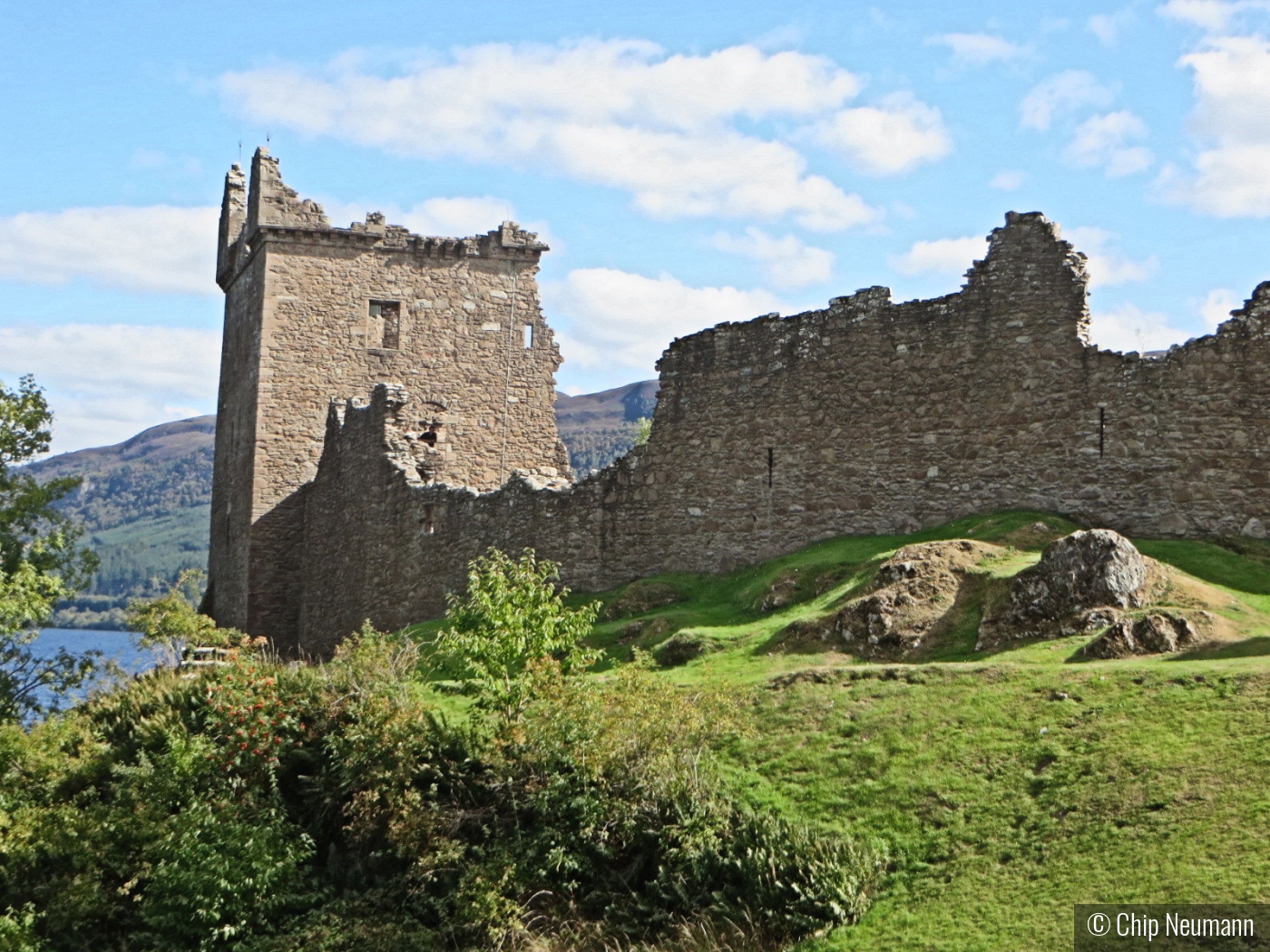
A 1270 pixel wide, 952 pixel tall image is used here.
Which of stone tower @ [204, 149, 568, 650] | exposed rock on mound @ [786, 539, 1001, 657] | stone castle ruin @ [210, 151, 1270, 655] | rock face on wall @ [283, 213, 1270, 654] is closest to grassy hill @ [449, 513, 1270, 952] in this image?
exposed rock on mound @ [786, 539, 1001, 657]

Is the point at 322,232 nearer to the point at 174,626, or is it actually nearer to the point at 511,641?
the point at 174,626

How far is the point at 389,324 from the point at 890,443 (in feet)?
54.5

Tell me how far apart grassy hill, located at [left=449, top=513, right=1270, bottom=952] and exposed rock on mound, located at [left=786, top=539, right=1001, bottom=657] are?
1.00 feet

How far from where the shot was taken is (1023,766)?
17.3m

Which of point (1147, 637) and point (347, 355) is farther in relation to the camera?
point (347, 355)

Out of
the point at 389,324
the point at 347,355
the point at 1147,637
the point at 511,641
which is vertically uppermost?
the point at 389,324

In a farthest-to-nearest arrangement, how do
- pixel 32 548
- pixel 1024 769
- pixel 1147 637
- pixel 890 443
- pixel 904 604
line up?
pixel 32 548 < pixel 890 443 < pixel 904 604 < pixel 1147 637 < pixel 1024 769

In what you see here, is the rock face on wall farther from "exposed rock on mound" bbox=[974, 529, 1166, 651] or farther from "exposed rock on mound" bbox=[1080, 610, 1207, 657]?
"exposed rock on mound" bbox=[1080, 610, 1207, 657]

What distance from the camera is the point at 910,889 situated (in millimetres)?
16297

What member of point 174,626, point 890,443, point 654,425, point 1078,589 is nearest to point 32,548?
point 174,626

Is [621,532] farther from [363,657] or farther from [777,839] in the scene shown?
[777,839]

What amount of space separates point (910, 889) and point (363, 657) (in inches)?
364

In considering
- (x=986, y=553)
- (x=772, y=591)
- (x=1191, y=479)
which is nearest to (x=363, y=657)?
(x=772, y=591)

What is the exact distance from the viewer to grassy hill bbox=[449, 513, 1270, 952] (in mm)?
15141
